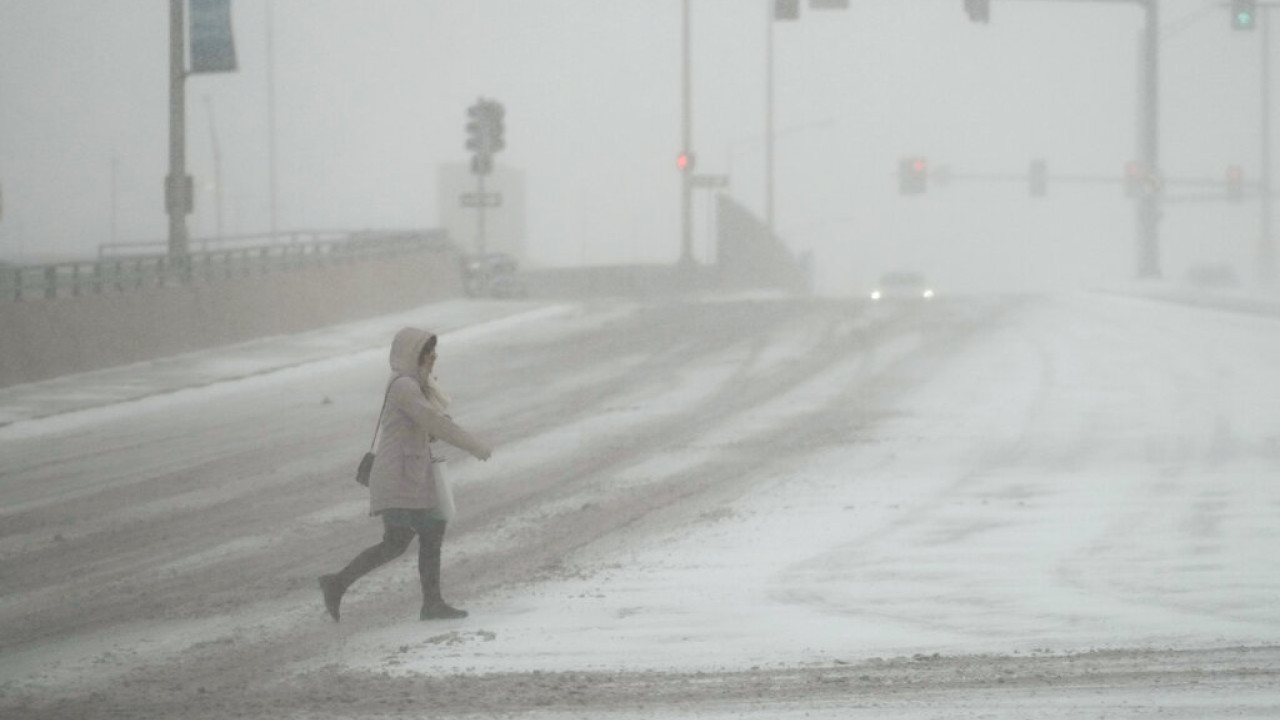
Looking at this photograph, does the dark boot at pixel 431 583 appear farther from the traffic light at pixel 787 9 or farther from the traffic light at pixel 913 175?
the traffic light at pixel 913 175

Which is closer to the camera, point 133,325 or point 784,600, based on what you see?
point 784,600

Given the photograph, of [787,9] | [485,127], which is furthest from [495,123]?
[787,9]

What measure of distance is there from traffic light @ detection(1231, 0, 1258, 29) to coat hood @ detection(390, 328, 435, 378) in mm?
30363

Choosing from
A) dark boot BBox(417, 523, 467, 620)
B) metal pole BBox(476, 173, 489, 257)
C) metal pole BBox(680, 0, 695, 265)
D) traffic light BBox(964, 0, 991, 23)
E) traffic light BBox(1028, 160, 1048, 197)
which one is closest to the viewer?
dark boot BBox(417, 523, 467, 620)

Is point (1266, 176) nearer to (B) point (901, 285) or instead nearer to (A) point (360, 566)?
(B) point (901, 285)

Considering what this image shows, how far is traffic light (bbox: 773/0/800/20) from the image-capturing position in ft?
112

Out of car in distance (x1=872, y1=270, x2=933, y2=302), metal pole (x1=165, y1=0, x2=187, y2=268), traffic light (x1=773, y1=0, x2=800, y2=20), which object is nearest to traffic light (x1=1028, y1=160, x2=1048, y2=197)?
car in distance (x1=872, y1=270, x2=933, y2=302)

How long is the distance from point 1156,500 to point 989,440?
162 inches

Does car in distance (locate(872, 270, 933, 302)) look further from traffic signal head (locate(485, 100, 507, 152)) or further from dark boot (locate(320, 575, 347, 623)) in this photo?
dark boot (locate(320, 575, 347, 623))

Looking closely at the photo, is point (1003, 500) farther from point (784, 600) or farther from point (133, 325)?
point (133, 325)

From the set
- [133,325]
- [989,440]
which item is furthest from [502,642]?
[133,325]

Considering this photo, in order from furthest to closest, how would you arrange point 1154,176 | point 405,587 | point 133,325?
point 1154,176 → point 133,325 → point 405,587

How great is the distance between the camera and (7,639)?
10609mm

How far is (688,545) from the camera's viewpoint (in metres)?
13.6
